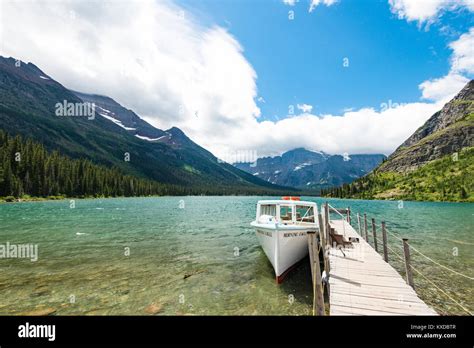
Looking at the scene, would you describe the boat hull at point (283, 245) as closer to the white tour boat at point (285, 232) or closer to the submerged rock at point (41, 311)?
the white tour boat at point (285, 232)

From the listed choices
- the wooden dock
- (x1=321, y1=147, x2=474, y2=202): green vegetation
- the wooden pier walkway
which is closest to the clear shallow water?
the wooden dock

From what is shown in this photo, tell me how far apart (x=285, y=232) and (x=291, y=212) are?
4.76 metres

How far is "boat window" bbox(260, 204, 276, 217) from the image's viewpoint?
2271cm

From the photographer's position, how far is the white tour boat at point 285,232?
56.7ft

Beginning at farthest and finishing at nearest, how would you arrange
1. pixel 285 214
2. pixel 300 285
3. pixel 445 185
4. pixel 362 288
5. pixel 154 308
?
pixel 445 185 < pixel 285 214 < pixel 300 285 < pixel 154 308 < pixel 362 288

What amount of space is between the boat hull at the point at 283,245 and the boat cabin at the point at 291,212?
184 centimetres

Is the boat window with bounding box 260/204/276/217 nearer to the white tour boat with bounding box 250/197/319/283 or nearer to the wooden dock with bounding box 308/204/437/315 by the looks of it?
→ the white tour boat with bounding box 250/197/319/283

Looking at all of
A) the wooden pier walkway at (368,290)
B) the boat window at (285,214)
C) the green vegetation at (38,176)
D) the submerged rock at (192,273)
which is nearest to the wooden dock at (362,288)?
the wooden pier walkway at (368,290)

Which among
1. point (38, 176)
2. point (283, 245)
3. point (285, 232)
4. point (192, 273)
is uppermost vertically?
point (38, 176)

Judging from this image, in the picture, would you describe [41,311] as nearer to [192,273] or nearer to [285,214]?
[192,273]

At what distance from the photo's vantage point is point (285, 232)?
1748cm

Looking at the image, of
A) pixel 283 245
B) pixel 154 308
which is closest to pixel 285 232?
pixel 283 245
